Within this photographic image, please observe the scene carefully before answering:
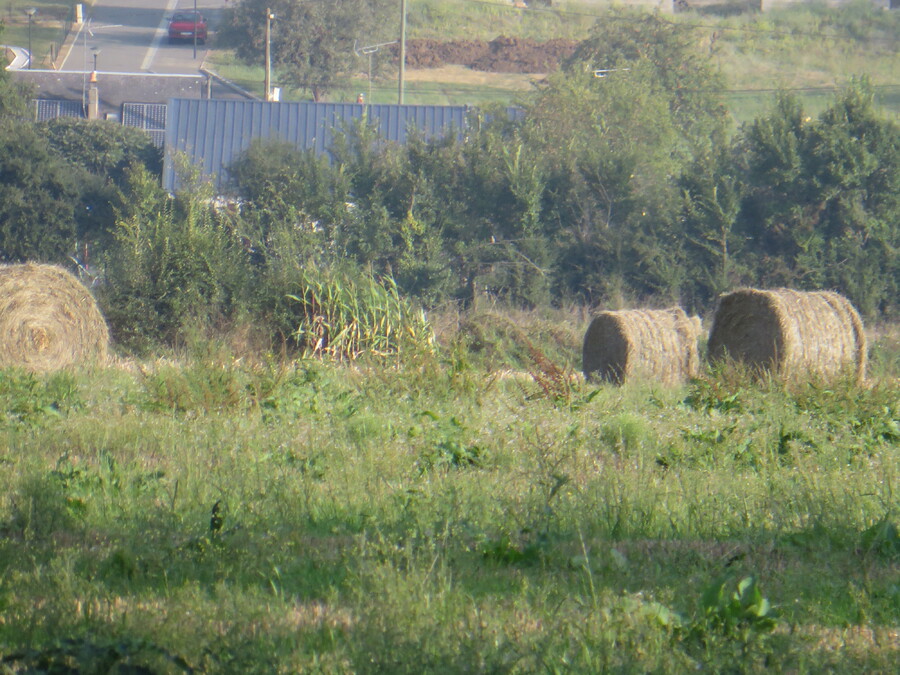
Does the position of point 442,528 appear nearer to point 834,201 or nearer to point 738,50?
point 834,201

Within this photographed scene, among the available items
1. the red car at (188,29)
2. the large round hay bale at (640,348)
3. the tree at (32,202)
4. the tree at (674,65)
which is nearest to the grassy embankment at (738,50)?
the red car at (188,29)

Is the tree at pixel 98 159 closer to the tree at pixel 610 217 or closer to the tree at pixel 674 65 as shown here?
the tree at pixel 610 217

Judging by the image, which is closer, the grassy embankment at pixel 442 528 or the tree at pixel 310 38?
the grassy embankment at pixel 442 528

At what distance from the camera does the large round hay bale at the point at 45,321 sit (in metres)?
14.0

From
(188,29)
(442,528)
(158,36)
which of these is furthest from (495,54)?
(442,528)

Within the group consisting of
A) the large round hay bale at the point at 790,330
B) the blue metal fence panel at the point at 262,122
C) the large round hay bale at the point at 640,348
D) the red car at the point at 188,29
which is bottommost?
the large round hay bale at the point at 640,348

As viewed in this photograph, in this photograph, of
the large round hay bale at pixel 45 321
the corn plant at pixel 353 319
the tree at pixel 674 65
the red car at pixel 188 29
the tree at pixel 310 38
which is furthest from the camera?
the red car at pixel 188 29

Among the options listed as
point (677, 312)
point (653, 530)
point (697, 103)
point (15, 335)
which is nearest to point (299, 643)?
point (653, 530)

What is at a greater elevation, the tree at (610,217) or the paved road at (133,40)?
the paved road at (133,40)

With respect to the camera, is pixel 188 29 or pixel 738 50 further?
pixel 738 50

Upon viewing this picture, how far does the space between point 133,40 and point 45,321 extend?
53473 millimetres

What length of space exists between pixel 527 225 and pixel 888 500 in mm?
20259

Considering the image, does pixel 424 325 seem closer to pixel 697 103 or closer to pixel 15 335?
pixel 15 335

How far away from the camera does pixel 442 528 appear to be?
5105 mm
